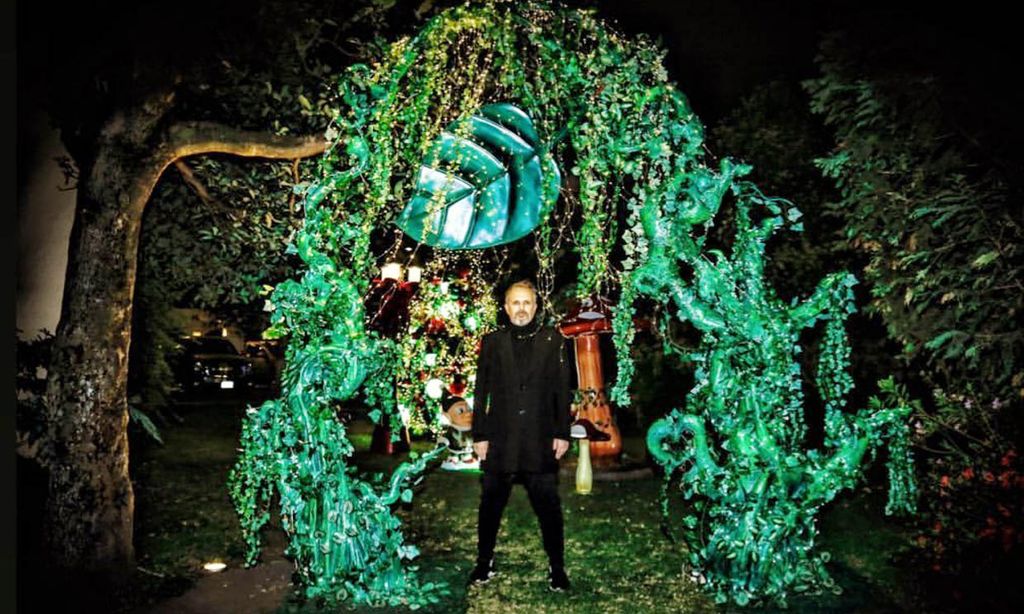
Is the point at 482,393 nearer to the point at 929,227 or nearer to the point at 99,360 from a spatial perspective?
the point at 99,360

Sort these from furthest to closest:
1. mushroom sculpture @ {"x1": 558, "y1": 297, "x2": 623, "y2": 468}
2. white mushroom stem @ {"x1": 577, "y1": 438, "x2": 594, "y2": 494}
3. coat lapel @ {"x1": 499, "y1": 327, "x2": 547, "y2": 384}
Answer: mushroom sculpture @ {"x1": 558, "y1": 297, "x2": 623, "y2": 468} → white mushroom stem @ {"x1": 577, "y1": 438, "x2": 594, "y2": 494} → coat lapel @ {"x1": 499, "y1": 327, "x2": 547, "y2": 384}

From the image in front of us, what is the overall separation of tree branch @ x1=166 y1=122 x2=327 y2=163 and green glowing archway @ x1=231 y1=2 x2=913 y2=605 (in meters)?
0.86

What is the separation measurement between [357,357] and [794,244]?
8157mm

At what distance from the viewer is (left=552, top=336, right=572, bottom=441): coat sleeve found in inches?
213

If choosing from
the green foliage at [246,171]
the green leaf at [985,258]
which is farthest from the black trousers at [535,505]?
the green leaf at [985,258]

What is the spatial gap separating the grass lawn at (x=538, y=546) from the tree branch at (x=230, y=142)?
320 cm

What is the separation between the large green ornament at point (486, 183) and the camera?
6.77 metres

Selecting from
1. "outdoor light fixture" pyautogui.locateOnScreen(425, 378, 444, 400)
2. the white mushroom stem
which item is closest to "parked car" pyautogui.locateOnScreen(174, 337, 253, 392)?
"outdoor light fixture" pyautogui.locateOnScreen(425, 378, 444, 400)

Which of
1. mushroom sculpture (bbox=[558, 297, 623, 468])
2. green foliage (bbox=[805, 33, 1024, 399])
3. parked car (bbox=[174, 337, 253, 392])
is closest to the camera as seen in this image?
green foliage (bbox=[805, 33, 1024, 399])

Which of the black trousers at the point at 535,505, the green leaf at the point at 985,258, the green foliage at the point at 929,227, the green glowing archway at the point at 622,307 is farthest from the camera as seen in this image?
the green foliage at the point at 929,227

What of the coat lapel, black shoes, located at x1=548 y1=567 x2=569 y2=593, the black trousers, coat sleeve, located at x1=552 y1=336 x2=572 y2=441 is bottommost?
black shoes, located at x1=548 y1=567 x2=569 y2=593

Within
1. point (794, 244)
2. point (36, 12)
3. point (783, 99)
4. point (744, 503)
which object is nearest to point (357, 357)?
point (744, 503)

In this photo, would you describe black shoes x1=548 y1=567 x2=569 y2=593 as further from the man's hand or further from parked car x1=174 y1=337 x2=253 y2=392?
parked car x1=174 y1=337 x2=253 y2=392

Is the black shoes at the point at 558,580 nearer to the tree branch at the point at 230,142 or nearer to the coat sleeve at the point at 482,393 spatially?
the coat sleeve at the point at 482,393
